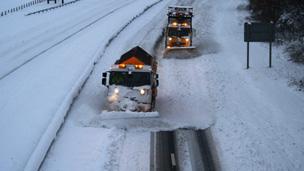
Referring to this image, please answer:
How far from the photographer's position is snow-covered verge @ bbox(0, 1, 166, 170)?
2097 cm

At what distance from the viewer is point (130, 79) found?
969 inches

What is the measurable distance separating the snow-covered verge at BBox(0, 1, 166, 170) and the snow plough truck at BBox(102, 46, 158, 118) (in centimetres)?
283

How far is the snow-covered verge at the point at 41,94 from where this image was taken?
21.0 meters

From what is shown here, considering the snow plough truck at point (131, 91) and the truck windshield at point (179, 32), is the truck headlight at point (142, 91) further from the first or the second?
the truck windshield at point (179, 32)

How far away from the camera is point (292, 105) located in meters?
25.5

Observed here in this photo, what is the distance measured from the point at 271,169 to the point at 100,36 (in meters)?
29.8

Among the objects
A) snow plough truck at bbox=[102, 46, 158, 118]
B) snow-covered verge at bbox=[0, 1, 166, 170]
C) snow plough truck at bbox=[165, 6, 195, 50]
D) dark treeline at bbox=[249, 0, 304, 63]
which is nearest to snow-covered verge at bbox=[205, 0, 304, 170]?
dark treeline at bbox=[249, 0, 304, 63]

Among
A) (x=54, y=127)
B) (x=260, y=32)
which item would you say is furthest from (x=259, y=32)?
(x=54, y=127)

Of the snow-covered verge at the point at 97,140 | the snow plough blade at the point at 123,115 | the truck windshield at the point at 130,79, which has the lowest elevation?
the snow-covered verge at the point at 97,140

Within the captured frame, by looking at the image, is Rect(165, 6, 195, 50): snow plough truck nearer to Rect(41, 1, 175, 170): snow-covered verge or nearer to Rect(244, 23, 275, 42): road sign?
Rect(244, 23, 275, 42): road sign

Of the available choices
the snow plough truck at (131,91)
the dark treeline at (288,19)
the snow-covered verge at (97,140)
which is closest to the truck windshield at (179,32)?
the dark treeline at (288,19)

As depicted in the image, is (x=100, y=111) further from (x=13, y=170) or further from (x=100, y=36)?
(x=100, y=36)

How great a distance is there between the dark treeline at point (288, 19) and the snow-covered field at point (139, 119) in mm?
1693

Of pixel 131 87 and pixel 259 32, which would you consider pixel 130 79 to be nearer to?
pixel 131 87
